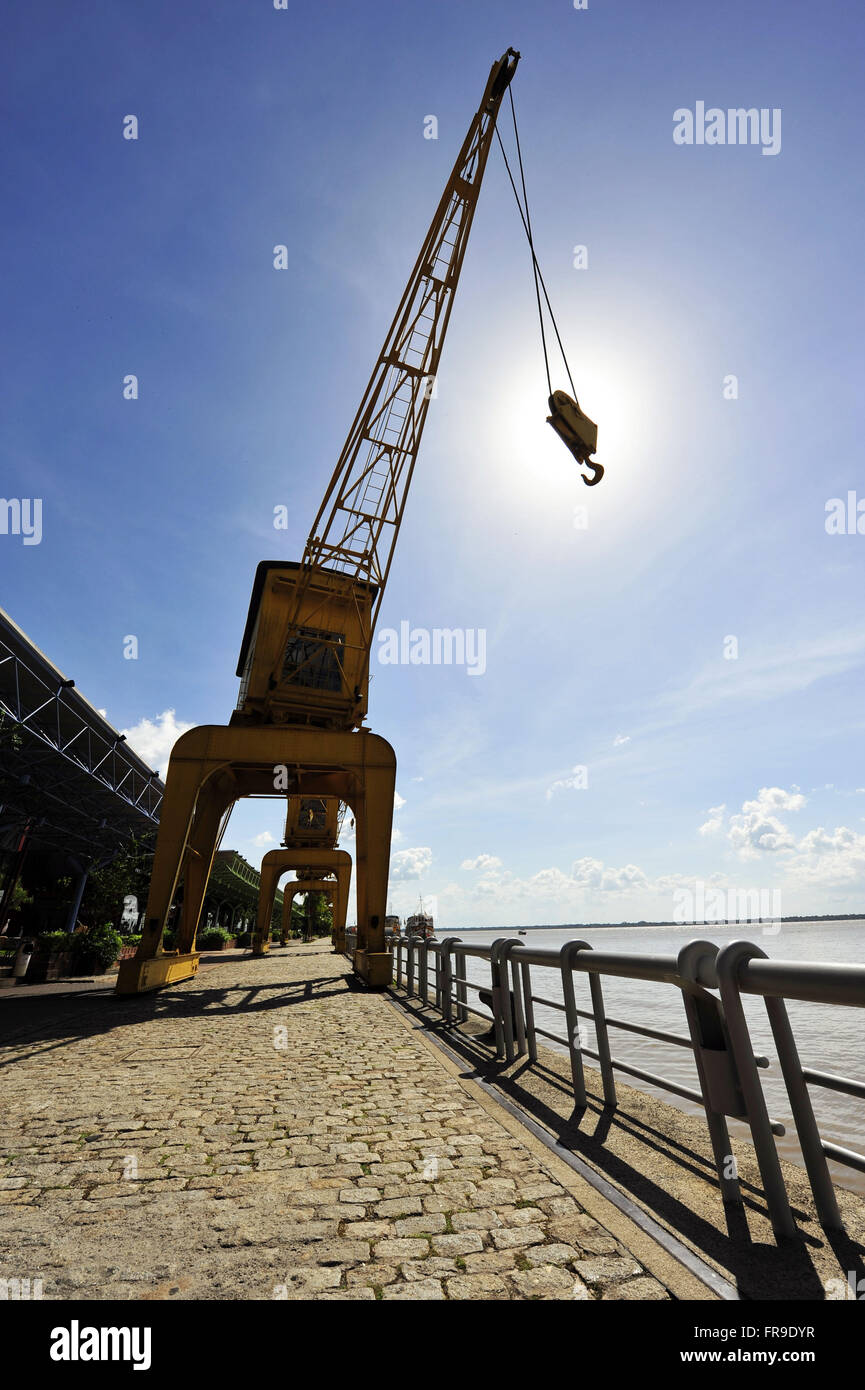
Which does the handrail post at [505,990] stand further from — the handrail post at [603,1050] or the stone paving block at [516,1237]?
the stone paving block at [516,1237]

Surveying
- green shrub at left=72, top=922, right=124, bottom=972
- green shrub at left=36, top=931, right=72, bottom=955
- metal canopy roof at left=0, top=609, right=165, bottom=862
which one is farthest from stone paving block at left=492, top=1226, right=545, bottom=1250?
green shrub at left=72, top=922, right=124, bottom=972

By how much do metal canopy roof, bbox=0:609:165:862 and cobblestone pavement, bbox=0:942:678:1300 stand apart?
623 inches

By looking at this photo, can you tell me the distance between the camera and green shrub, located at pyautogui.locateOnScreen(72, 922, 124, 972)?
19422 mm

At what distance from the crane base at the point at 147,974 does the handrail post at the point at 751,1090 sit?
44.9 feet

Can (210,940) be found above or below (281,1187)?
below

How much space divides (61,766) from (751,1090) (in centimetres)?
3280

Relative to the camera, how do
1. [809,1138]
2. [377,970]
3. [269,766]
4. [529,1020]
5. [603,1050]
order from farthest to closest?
[269,766]
[377,970]
[529,1020]
[603,1050]
[809,1138]

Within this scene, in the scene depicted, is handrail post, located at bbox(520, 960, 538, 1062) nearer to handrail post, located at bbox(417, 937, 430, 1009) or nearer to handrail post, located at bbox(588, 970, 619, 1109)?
handrail post, located at bbox(588, 970, 619, 1109)

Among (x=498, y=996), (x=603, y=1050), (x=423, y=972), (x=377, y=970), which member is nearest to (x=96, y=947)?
(x=377, y=970)

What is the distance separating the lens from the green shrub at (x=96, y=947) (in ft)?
63.7

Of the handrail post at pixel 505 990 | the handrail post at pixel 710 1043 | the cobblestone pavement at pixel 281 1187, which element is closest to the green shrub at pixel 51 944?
the cobblestone pavement at pixel 281 1187

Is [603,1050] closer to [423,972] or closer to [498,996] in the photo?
[498,996]

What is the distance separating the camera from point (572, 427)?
15.1 metres
